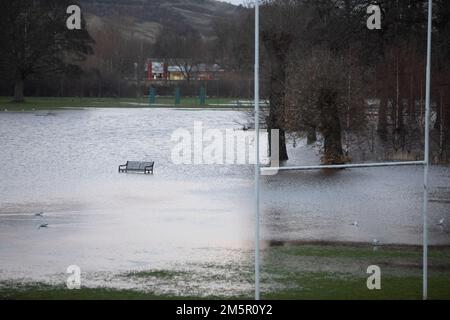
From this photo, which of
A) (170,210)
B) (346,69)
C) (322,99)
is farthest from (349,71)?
(170,210)

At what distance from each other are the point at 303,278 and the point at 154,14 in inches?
4242

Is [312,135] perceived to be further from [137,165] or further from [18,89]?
[18,89]

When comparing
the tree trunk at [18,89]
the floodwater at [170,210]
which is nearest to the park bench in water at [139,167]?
the floodwater at [170,210]

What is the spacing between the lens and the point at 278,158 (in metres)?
38.1

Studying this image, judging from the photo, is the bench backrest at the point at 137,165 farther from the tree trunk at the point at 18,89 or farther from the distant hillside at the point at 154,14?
the distant hillside at the point at 154,14

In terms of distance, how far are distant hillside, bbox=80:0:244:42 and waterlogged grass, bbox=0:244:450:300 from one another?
257ft

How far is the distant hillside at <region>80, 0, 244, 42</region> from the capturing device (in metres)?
100

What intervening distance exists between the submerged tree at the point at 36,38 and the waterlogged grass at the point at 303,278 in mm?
64442

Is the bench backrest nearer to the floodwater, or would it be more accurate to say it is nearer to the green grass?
the floodwater

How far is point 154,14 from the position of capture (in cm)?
12031

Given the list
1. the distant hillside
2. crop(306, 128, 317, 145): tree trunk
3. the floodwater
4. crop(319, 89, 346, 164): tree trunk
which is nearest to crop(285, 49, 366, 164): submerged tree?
crop(319, 89, 346, 164): tree trunk
